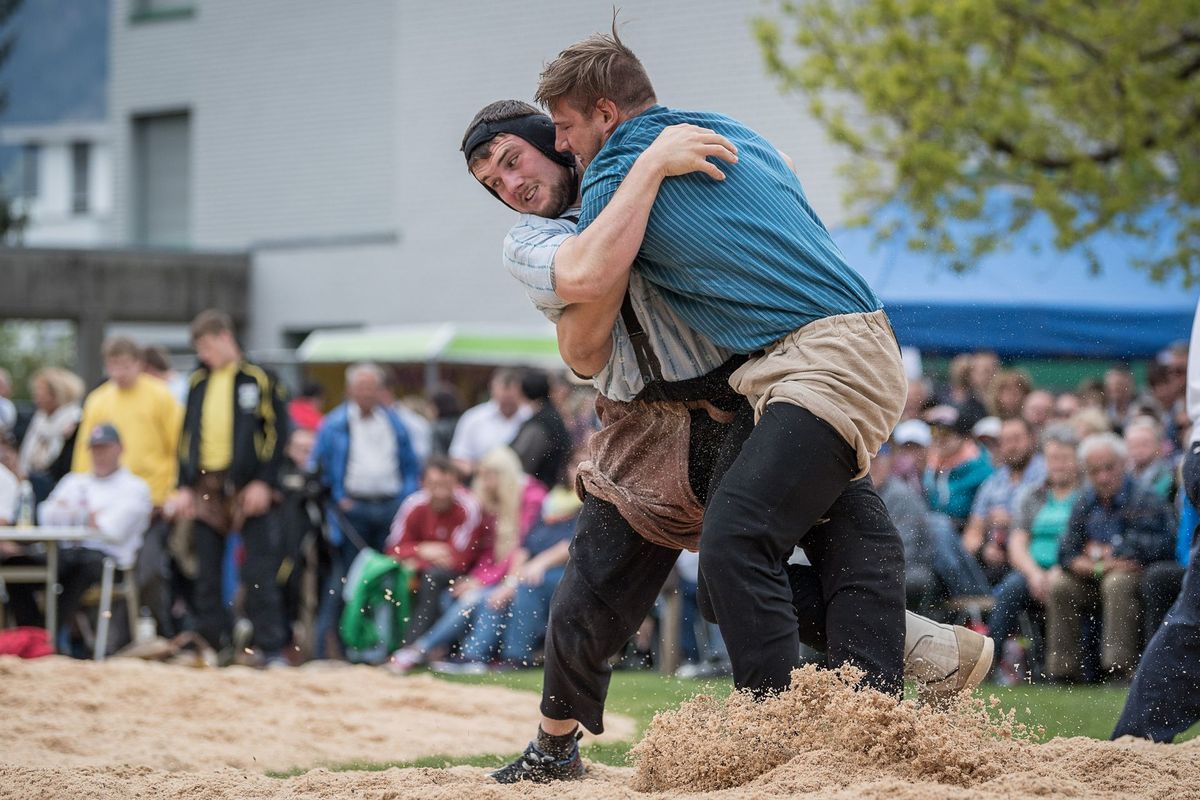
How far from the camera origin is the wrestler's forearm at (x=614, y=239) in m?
3.73

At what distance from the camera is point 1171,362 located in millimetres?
11258

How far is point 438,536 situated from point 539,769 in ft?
18.6

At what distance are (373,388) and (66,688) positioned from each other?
14.7ft

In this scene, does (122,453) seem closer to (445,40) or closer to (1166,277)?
(1166,277)

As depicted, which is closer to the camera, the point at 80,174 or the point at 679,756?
the point at 679,756

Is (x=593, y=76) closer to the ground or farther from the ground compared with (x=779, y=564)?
farther from the ground

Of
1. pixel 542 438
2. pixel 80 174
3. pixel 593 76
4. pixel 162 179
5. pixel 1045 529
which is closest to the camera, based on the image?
pixel 593 76

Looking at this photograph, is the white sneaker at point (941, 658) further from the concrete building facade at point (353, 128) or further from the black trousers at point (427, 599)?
the concrete building facade at point (353, 128)

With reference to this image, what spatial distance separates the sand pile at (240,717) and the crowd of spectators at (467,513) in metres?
1.68

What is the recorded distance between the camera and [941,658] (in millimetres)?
4082

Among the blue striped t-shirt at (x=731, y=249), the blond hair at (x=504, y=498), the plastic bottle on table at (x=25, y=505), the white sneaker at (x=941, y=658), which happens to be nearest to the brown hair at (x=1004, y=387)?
the blond hair at (x=504, y=498)

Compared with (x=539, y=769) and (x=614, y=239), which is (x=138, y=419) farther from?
(x=614, y=239)

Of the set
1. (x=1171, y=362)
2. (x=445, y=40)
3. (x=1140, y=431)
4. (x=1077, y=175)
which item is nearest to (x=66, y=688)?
(x=1140, y=431)

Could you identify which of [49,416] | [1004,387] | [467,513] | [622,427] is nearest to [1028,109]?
[1004,387]
